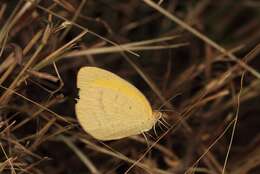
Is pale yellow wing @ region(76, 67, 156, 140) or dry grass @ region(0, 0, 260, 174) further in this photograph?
dry grass @ region(0, 0, 260, 174)

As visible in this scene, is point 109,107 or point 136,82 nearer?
point 109,107

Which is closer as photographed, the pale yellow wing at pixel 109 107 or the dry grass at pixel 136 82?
the pale yellow wing at pixel 109 107

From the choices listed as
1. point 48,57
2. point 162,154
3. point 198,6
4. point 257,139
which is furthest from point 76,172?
point 198,6
